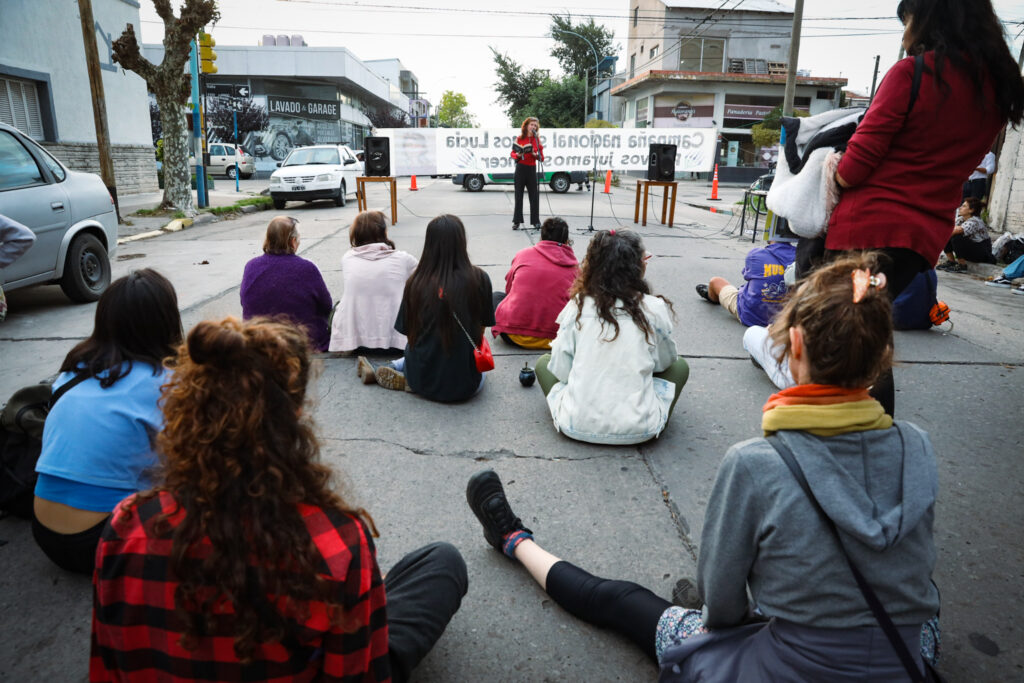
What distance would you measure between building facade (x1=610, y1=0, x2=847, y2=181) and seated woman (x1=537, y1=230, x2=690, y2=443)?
1314 inches

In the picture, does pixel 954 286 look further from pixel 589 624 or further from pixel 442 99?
pixel 442 99

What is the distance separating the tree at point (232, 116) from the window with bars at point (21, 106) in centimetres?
2279

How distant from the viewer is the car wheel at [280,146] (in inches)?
1487

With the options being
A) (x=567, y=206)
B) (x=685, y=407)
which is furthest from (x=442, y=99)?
(x=685, y=407)

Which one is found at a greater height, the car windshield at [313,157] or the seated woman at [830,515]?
the car windshield at [313,157]

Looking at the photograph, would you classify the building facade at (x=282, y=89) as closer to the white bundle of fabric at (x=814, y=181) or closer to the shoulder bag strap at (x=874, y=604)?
the white bundle of fabric at (x=814, y=181)

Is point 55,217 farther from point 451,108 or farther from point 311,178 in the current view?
point 451,108

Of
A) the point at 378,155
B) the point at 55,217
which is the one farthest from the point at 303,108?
the point at 55,217

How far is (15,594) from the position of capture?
2457mm

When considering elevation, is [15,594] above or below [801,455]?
below

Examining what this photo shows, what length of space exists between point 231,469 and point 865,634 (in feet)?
4.48

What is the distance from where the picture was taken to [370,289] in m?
4.92

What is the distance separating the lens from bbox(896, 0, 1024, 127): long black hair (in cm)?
245

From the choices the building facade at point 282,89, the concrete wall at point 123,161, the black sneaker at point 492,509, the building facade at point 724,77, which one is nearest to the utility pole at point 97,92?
the concrete wall at point 123,161
